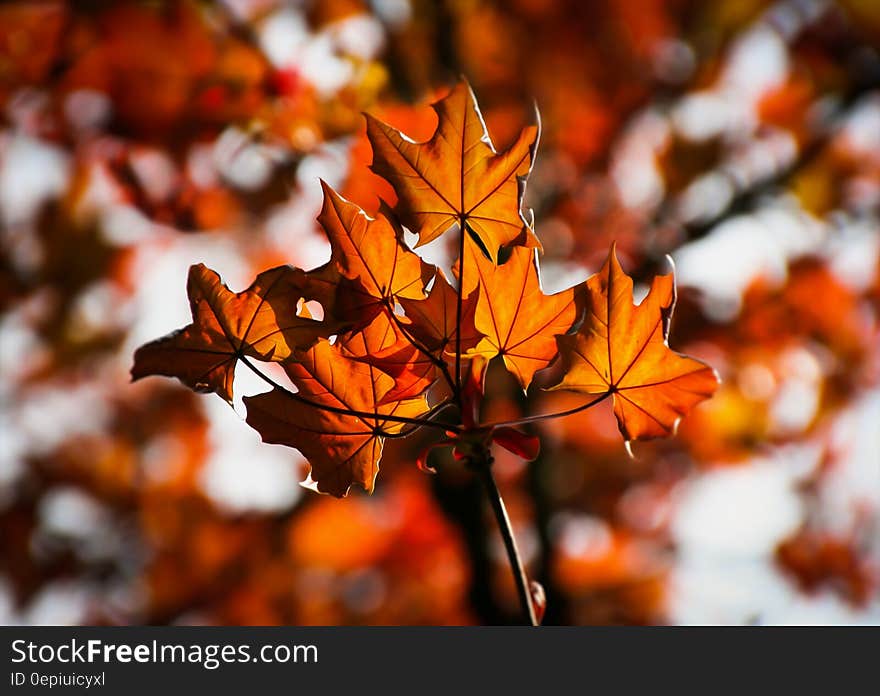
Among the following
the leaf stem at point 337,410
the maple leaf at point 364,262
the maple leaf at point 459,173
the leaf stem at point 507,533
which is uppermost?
the maple leaf at point 459,173

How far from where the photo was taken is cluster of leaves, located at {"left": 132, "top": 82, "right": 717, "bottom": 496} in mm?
603

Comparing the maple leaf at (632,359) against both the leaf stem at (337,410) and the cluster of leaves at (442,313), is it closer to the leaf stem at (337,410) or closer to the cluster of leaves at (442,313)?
the cluster of leaves at (442,313)

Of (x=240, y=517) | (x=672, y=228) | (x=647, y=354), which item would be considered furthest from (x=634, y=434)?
(x=240, y=517)

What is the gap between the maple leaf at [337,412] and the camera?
651 millimetres

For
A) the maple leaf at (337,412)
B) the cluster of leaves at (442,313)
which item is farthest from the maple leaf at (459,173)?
the maple leaf at (337,412)

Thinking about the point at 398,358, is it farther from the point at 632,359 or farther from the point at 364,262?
the point at 632,359

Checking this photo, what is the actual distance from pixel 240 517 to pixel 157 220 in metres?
2.81

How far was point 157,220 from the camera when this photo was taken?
218 cm

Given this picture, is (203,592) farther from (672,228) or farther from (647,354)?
(647,354)

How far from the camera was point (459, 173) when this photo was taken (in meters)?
0.63

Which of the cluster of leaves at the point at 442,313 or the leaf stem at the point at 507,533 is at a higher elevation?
the cluster of leaves at the point at 442,313

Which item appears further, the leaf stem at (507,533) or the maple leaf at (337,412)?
the maple leaf at (337,412)

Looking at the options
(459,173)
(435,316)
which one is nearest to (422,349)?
(435,316)

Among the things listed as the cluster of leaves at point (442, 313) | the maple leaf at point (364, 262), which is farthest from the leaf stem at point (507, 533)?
the maple leaf at point (364, 262)
